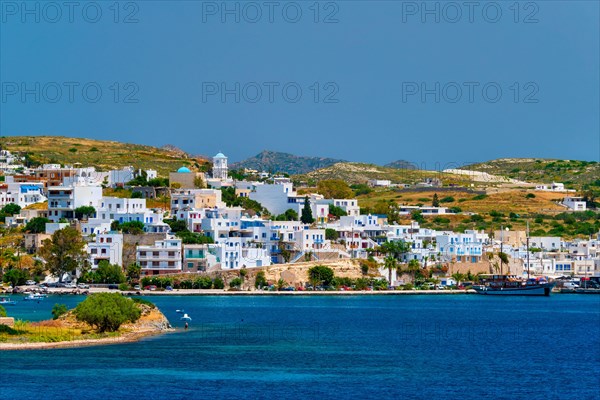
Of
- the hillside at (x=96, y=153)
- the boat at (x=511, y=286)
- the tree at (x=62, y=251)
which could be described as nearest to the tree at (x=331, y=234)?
the boat at (x=511, y=286)

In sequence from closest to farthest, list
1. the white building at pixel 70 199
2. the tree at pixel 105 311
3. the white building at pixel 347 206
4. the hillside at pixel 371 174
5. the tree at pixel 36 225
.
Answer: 1. the tree at pixel 105 311
2. the tree at pixel 36 225
3. the white building at pixel 70 199
4. the white building at pixel 347 206
5. the hillside at pixel 371 174

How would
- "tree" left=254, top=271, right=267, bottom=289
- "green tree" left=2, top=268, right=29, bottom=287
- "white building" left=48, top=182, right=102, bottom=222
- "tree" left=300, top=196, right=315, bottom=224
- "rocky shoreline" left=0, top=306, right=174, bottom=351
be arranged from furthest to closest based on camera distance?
1. "tree" left=300, top=196, right=315, bottom=224
2. "white building" left=48, top=182, right=102, bottom=222
3. "tree" left=254, top=271, right=267, bottom=289
4. "green tree" left=2, top=268, right=29, bottom=287
5. "rocky shoreline" left=0, top=306, right=174, bottom=351

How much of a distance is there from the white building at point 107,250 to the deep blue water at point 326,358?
8775 mm

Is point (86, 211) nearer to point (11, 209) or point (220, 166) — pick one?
point (11, 209)

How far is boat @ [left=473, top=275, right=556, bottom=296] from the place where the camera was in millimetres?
98438

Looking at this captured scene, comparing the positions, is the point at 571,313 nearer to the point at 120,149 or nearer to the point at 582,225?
the point at 582,225

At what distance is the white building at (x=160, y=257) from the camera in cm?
8888

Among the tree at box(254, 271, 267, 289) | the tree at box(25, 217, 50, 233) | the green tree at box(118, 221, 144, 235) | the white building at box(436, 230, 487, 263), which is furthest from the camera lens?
the white building at box(436, 230, 487, 263)

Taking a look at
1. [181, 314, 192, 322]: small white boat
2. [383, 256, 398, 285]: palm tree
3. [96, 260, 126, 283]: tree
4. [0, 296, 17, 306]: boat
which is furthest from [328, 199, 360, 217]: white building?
[181, 314, 192, 322]: small white boat

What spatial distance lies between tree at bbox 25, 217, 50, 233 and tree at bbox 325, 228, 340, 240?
788 inches

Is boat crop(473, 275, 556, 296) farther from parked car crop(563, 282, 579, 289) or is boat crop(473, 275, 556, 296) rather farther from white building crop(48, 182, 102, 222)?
white building crop(48, 182, 102, 222)

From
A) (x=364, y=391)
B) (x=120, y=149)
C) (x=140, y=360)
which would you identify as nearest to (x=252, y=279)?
(x=140, y=360)

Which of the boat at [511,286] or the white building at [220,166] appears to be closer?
the boat at [511,286]

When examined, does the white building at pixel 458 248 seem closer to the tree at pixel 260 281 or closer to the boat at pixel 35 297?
the tree at pixel 260 281
